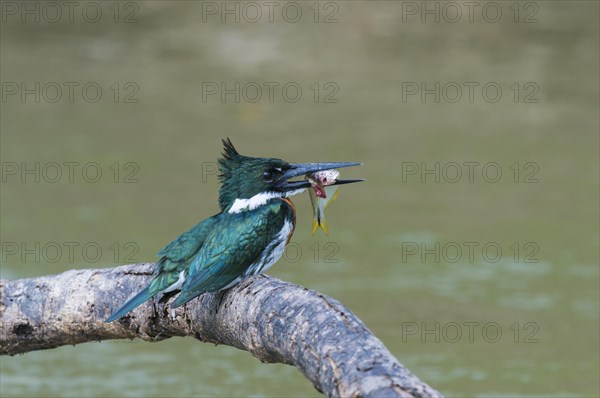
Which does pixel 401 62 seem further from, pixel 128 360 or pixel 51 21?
pixel 128 360

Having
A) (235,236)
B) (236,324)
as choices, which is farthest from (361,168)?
(236,324)

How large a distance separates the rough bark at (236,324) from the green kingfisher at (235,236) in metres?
0.10

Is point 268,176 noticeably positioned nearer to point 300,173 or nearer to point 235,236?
point 300,173

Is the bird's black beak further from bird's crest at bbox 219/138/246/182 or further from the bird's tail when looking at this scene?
the bird's tail

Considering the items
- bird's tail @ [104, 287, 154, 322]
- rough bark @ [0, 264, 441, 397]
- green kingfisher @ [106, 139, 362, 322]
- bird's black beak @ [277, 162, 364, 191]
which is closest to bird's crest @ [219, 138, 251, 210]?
green kingfisher @ [106, 139, 362, 322]

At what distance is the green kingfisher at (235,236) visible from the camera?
3297 mm

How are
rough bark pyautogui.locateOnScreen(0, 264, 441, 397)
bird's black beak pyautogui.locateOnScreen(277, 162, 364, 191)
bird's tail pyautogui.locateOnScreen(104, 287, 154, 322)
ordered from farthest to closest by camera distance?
bird's black beak pyautogui.locateOnScreen(277, 162, 364, 191) < bird's tail pyautogui.locateOnScreen(104, 287, 154, 322) < rough bark pyautogui.locateOnScreen(0, 264, 441, 397)

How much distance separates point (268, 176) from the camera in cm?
353

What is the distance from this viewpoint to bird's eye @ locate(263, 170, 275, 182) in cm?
352

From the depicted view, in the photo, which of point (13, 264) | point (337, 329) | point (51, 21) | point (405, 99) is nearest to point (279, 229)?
point (337, 329)

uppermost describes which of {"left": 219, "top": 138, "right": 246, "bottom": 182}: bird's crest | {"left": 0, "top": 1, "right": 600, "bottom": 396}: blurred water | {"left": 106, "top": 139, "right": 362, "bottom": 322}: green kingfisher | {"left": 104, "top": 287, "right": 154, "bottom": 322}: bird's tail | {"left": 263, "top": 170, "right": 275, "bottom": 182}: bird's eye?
{"left": 219, "top": 138, "right": 246, "bottom": 182}: bird's crest

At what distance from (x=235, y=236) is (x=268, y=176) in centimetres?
24

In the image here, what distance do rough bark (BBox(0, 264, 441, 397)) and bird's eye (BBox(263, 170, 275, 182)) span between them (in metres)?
0.32

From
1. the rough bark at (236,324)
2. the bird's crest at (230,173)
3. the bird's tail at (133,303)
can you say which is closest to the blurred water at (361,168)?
the rough bark at (236,324)
